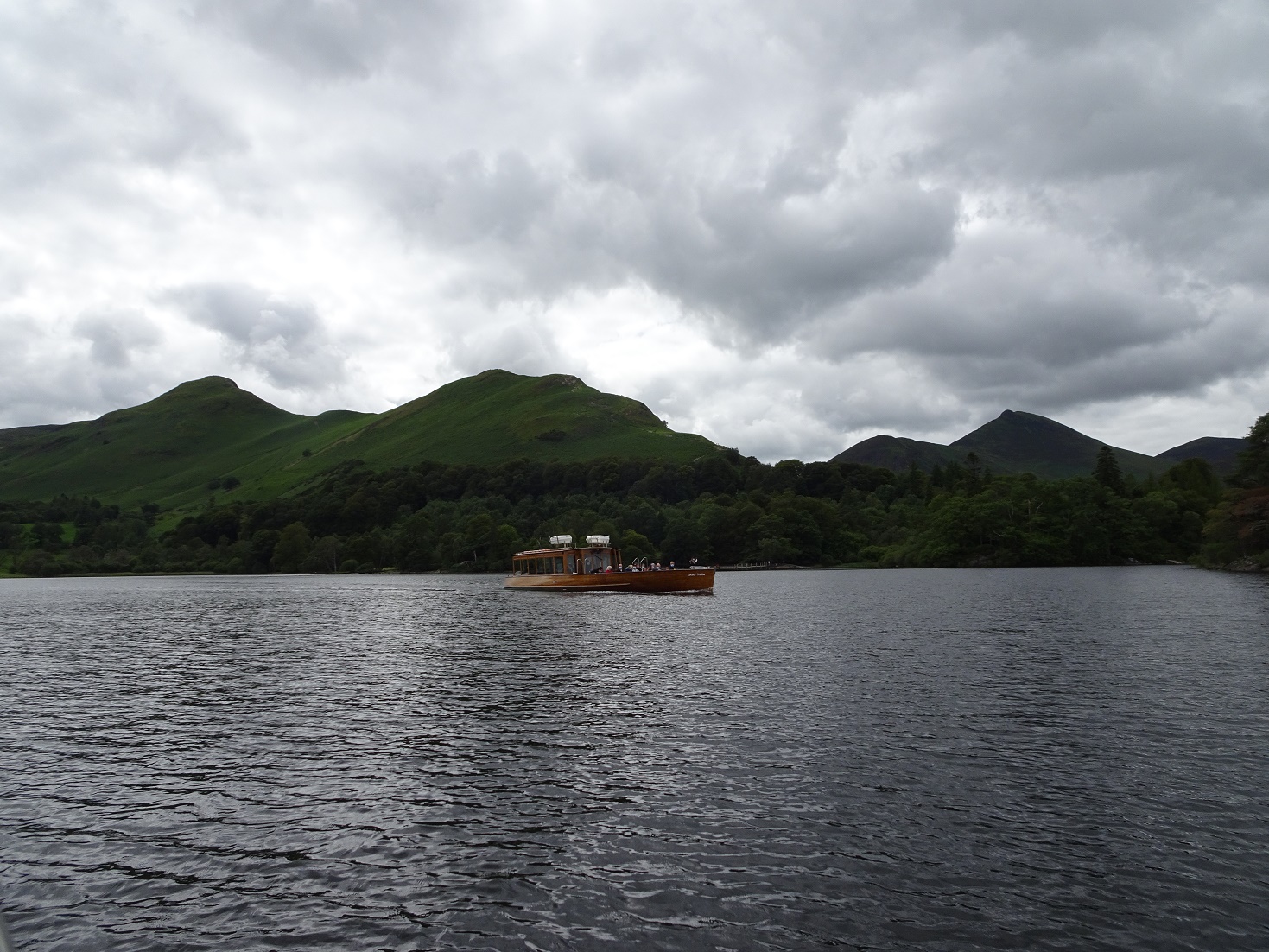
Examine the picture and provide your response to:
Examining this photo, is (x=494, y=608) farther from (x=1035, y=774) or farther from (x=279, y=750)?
(x=1035, y=774)

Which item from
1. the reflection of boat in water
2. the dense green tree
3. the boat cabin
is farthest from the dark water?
the dense green tree

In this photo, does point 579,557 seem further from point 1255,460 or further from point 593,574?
point 1255,460

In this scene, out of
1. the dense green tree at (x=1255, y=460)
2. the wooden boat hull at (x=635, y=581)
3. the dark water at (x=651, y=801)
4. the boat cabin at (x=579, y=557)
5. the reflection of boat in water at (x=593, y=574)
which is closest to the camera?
the dark water at (x=651, y=801)

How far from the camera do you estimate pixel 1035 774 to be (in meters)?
21.3

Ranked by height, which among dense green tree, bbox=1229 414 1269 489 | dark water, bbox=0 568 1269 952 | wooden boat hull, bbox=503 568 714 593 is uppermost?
dense green tree, bbox=1229 414 1269 489

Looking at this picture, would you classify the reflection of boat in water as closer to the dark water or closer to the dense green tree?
the dark water

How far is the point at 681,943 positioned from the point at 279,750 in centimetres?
1739

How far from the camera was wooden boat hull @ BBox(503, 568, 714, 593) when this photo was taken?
10862 centimetres

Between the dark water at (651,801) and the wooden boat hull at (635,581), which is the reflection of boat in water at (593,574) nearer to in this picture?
the wooden boat hull at (635,581)

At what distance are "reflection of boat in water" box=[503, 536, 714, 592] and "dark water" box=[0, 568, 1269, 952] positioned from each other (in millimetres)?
63750

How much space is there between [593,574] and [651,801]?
9956 cm

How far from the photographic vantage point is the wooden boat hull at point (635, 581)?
109m

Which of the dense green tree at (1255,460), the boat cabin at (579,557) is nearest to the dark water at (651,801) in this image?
the boat cabin at (579,557)

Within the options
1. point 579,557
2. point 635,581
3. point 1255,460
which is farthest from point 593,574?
point 1255,460
